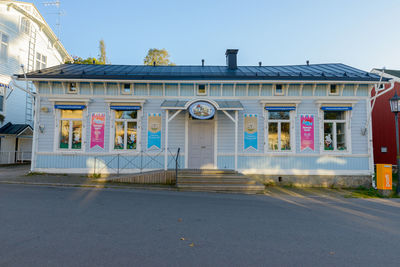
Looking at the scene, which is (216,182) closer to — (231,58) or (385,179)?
(385,179)

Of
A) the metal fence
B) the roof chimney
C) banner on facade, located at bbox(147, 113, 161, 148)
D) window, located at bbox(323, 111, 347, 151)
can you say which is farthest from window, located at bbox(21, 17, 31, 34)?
window, located at bbox(323, 111, 347, 151)

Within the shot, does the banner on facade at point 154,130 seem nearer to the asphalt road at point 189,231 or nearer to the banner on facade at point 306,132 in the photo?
the asphalt road at point 189,231

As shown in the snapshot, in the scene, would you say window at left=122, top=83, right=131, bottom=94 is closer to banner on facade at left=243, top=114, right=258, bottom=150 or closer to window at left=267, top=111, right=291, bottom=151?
banner on facade at left=243, top=114, right=258, bottom=150

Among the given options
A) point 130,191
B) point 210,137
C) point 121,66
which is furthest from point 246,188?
point 121,66

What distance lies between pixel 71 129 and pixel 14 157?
367 inches

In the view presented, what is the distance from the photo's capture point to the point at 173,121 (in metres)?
11.2

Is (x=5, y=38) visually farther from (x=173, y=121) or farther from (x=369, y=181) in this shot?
(x=369, y=181)

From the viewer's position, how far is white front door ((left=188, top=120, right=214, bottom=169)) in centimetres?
1112

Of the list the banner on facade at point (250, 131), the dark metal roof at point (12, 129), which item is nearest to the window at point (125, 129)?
the banner on facade at point (250, 131)

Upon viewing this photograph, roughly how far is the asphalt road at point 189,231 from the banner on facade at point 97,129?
151 inches

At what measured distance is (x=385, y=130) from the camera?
634 inches

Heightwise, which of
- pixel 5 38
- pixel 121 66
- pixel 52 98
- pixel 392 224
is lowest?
pixel 392 224

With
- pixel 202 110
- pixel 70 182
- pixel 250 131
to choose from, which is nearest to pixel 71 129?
pixel 70 182

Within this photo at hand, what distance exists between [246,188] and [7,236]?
714 centimetres
